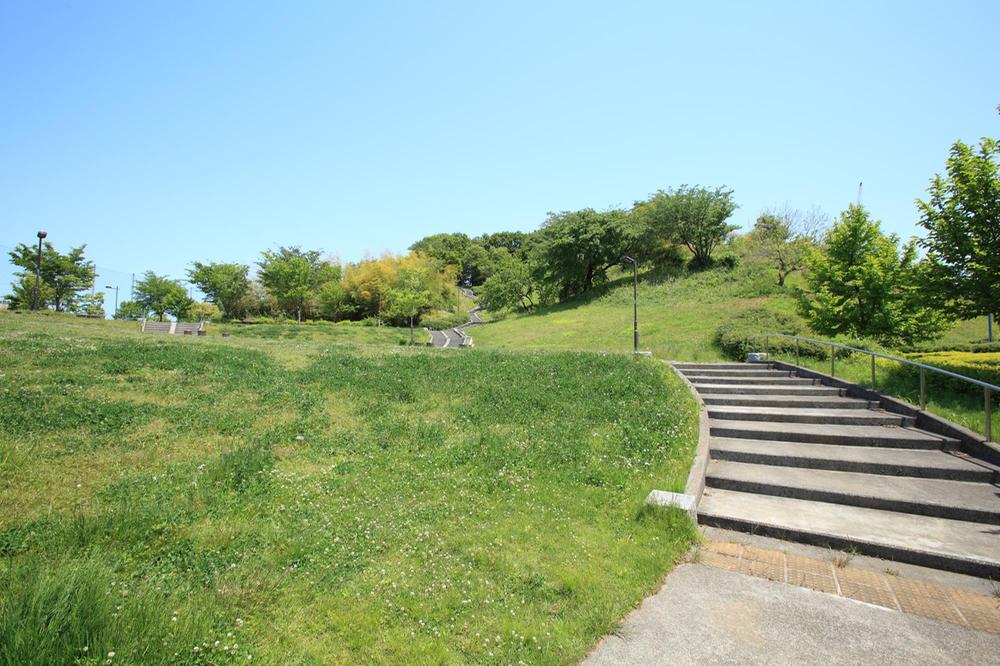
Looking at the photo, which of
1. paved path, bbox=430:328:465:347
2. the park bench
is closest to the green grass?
paved path, bbox=430:328:465:347

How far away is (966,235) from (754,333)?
726 cm

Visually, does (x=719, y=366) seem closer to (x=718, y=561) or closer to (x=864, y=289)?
(x=864, y=289)

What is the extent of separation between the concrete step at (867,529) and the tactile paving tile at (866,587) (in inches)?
20.5

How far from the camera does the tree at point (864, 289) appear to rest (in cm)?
1778

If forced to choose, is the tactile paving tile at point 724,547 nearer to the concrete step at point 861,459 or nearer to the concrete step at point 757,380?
the concrete step at point 861,459

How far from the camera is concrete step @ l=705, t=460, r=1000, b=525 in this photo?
559cm

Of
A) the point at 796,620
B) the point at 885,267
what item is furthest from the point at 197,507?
the point at 885,267

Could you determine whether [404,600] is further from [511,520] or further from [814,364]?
[814,364]

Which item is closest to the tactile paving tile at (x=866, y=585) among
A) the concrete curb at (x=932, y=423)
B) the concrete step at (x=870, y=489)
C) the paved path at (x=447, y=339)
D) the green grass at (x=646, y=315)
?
the concrete step at (x=870, y=489)

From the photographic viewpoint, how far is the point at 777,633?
3.69 meters

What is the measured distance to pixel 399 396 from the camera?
1015 centimetres

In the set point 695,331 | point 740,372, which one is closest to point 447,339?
point 695,331

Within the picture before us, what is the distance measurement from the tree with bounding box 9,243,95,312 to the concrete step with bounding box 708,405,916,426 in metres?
58.0

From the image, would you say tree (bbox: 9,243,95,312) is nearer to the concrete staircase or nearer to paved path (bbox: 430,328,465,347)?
paved path (bbox: 430,328,465,347)
